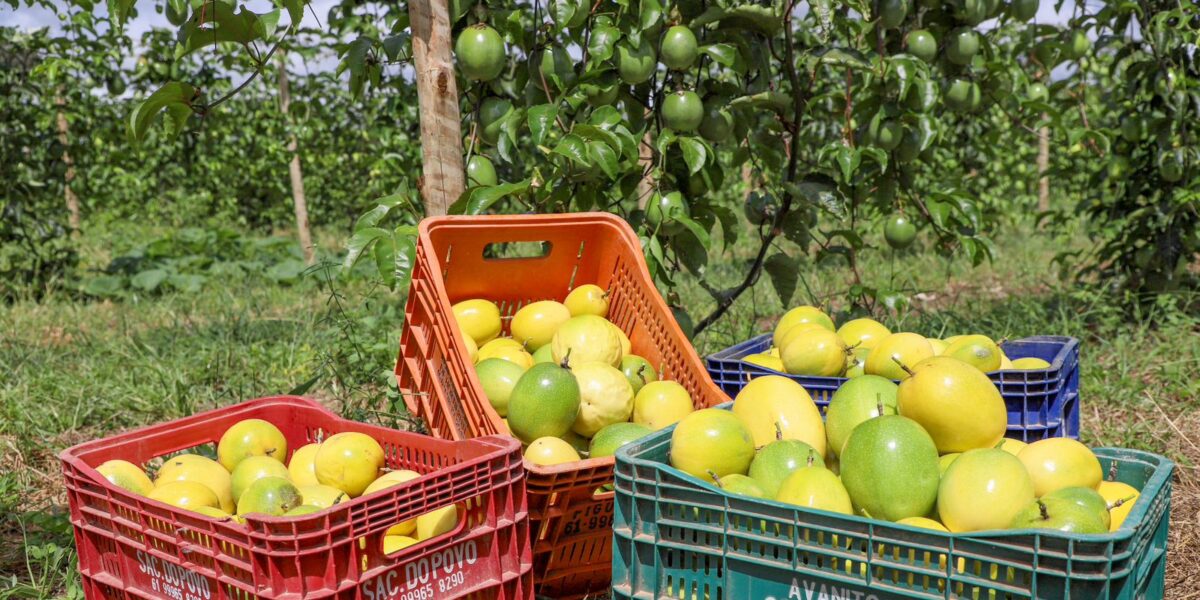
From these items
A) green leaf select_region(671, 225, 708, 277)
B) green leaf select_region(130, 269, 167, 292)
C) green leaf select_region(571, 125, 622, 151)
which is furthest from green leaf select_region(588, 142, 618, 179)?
green leaf select_region(130, 269, 167, 292)

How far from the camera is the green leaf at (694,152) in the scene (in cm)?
271

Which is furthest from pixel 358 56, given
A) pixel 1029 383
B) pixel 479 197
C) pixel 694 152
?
pixel 1029 383

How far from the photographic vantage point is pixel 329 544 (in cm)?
150

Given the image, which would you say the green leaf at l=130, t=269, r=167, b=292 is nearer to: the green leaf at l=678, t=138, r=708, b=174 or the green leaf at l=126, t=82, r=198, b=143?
the green leaf at l=126, t=82, r=198, b=143

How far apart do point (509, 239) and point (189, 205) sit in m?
10.1

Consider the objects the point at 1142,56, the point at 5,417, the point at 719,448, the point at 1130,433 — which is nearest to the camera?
the point at 719,448

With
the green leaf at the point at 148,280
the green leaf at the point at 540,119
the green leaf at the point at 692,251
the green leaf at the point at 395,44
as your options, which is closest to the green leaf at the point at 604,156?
the green leaf at the point at 540,119

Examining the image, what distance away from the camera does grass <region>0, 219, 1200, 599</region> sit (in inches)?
104

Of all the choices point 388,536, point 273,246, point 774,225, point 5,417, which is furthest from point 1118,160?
point 273,246

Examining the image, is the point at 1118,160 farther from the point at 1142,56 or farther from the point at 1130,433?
the point at 1130,433

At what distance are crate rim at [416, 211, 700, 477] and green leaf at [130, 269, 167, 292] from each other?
525cm

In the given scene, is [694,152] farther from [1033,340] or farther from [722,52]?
[1033,340]

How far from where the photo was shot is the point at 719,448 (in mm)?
1719

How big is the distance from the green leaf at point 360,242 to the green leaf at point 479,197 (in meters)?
0.21
